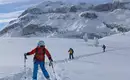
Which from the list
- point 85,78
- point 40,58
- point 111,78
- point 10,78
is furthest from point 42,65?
point 111,78

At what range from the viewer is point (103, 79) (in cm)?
1548

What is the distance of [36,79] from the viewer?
13.8 meters

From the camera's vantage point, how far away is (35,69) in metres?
13.9

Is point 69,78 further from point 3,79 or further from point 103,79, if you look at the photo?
point 3,79

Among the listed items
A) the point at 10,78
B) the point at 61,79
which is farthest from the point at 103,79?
the point at 10,78

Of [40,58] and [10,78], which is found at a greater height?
[40,58]

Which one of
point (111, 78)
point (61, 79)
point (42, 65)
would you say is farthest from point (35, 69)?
point (111, 78)

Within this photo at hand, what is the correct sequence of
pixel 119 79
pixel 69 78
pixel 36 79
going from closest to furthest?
pixel 36 79, pixel 69 78, pixel 119 79

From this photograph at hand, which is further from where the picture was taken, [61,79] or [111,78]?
[111,78]

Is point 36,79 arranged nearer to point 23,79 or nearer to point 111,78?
point 23,79

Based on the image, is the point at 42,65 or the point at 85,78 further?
the point at 85,78

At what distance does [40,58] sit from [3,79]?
195 centimetres

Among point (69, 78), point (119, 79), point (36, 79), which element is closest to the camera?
point (36, 79)

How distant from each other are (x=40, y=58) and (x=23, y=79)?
4.21 ft
